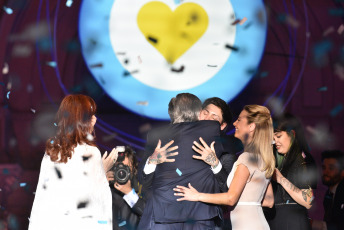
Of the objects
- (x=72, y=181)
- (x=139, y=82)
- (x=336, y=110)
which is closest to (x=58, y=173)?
(x=72, y=181)

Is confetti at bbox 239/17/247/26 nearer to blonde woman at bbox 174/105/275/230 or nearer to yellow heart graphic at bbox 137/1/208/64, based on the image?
yellow heart graphic at bbox 137/1/208/64

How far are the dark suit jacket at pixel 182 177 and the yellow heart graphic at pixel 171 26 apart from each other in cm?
218

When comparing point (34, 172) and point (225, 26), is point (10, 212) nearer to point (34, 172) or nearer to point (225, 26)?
point (34, 172)

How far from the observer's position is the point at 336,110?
15.4 ft

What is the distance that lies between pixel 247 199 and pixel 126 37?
262cm

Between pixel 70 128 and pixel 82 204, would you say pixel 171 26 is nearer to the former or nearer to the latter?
pixel 70 128

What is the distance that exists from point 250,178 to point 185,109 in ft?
1.63

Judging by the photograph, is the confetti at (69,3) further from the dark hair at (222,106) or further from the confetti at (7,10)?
the dark hair at (222,106)

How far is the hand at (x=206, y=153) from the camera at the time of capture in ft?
7.75

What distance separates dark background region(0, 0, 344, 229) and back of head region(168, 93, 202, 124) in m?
2.06

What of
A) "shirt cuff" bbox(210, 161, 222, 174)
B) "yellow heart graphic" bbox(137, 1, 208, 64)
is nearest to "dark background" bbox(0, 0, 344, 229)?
"yellow heart graphic" bbox(137, 1, 208, 64)

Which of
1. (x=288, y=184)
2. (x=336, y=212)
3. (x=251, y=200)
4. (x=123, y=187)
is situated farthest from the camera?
(x=336, y=212)

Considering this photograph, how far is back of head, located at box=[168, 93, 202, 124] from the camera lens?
2480 millimetres

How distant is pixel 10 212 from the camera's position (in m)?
4.47
